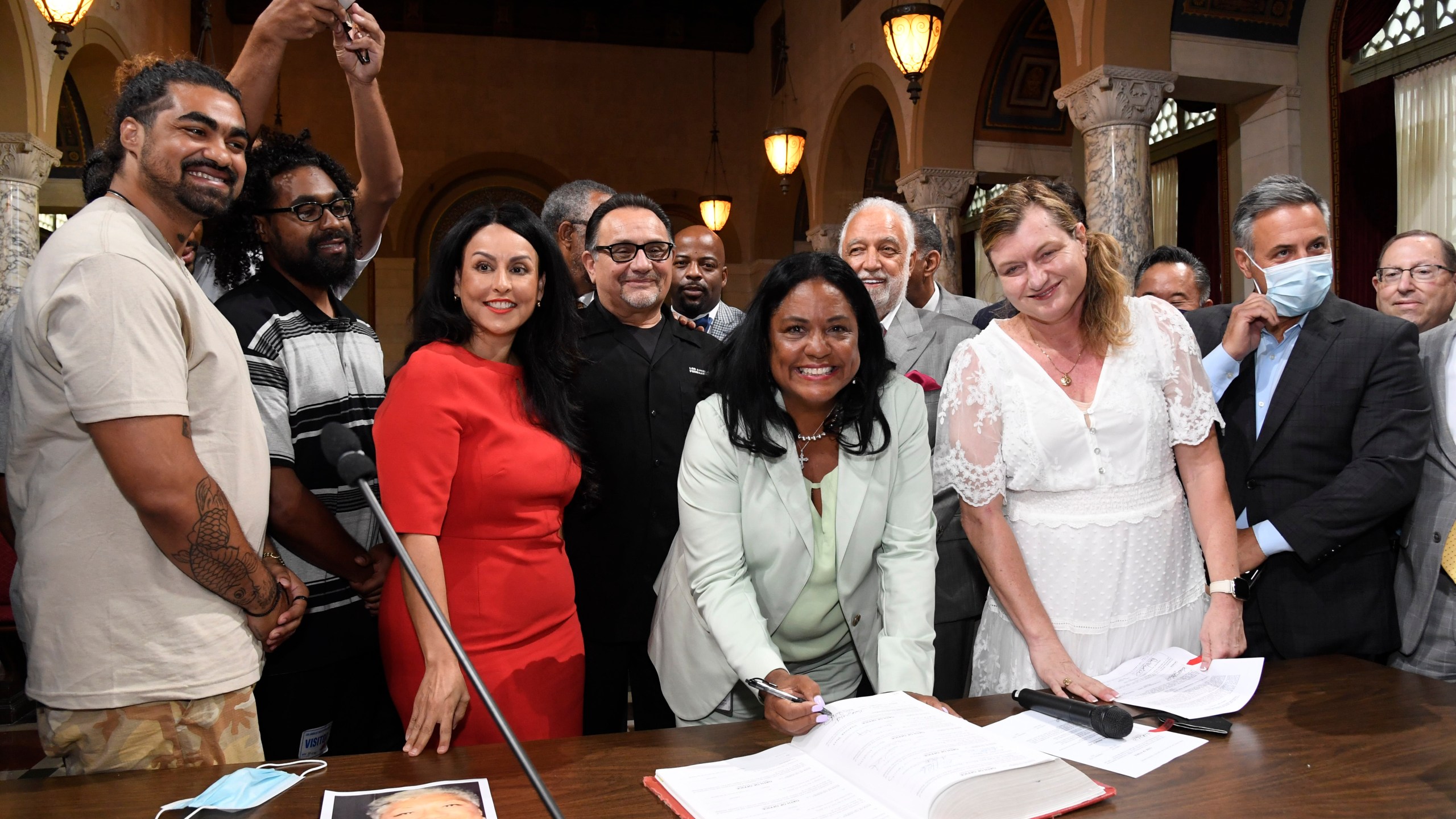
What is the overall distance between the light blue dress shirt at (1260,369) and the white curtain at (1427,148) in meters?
5.10

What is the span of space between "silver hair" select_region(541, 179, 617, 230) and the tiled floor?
9.31 feet

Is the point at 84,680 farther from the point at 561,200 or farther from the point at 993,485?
the point at 561,200

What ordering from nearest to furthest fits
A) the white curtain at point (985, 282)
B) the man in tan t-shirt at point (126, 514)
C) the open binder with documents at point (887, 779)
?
the open binder with documents at point (887, 779) → the man in tan t-shirt at point (126, 514) → the white curtain at point (985, 282)

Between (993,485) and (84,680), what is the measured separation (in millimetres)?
1755

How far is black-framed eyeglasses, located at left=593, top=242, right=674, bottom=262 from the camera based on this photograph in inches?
114

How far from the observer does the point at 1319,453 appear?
2.39 m

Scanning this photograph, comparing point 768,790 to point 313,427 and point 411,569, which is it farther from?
point 313,427

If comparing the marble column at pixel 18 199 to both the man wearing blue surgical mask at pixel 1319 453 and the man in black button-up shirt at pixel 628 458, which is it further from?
the man wearing blue surgical mask at pixel 1319 453

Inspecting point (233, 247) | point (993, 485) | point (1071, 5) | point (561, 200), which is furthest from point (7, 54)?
point (993, 485)

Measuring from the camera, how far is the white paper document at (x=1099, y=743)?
157cm

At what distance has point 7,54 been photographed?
764 centimetres

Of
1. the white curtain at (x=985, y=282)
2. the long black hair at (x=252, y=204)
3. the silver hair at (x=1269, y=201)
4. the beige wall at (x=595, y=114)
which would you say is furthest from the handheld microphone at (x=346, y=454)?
the beige wall at (x=595, y=114)

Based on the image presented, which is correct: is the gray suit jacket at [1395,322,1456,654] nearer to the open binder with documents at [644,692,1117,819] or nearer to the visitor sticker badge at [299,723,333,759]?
the open binder with documents at [644,692,1117,819]

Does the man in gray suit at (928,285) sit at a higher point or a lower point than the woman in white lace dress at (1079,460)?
higher
